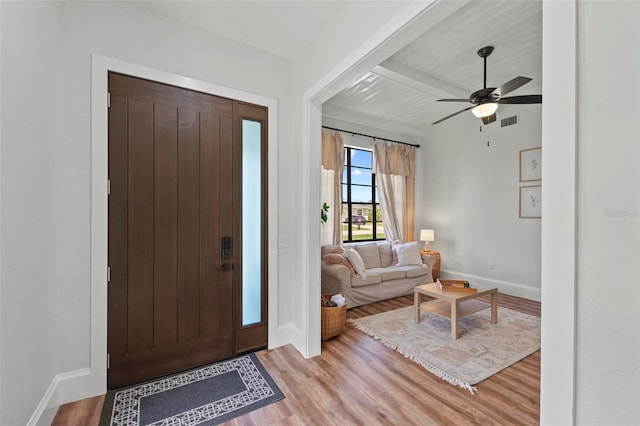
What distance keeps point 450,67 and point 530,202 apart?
2.46 metres

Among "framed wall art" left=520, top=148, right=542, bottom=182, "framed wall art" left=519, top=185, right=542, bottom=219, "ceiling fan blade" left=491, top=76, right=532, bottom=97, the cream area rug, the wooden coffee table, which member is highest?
"ceiling fan blade" left=491, top=76, right=532, bottom=97

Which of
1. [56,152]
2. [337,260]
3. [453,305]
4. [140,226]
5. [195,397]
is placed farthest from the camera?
[337,260]

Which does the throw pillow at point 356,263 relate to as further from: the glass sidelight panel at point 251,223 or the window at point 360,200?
the glass sidelight panel at point 251,223

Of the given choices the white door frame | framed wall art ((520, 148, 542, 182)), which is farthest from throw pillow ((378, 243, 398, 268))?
the white door frame

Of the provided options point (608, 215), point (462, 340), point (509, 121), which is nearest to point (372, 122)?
point (509, 121)

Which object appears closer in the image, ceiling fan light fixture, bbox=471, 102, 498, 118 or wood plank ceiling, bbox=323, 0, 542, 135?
wood plank ceiling, bbox=323, 0, 542, 135

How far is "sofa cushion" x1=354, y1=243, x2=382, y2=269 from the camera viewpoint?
455 centimetres

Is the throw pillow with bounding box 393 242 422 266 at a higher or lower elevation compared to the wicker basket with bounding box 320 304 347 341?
higher

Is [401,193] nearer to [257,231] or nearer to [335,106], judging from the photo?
[335,106]

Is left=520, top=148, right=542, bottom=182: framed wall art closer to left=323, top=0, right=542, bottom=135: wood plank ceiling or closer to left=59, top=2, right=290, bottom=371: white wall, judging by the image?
left=323, top=0, right=542, bottom=135: wood plank ceiling

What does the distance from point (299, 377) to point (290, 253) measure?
43.2 inches

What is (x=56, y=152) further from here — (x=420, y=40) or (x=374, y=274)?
(x=374, y=274)

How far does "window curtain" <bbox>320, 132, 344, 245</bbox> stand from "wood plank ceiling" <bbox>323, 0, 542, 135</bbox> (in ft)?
1.82

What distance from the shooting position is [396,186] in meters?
5.55
